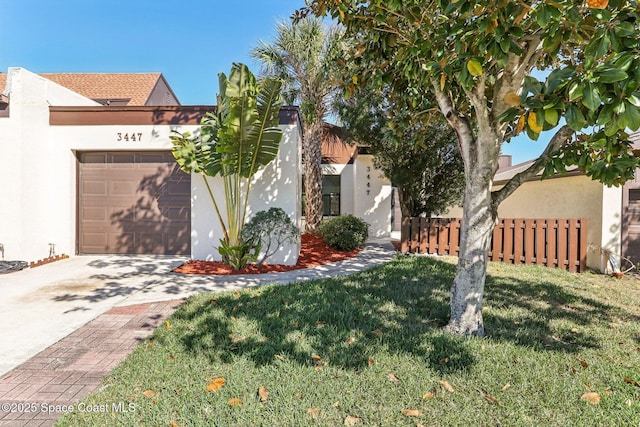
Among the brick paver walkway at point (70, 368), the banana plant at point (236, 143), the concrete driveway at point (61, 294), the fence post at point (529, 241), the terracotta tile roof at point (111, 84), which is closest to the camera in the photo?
the brick paver walkway at point (70, 368)

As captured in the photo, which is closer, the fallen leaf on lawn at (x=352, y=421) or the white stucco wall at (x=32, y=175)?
the fallen leaf on lawn at (x=352, y=421)

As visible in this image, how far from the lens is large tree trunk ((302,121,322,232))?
12.3 meters

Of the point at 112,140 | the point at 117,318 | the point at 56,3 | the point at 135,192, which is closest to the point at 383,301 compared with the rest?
the point at 117,318

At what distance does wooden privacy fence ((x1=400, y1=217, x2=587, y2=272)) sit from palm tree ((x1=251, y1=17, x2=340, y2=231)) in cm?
446

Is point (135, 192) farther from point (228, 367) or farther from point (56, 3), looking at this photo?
point (228, 367)

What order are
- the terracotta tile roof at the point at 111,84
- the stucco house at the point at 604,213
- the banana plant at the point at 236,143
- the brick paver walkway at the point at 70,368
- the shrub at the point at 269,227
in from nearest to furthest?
the brick paver walkway at the point at 70,368
the banana plant at the point at 236,143
the shrub at the point at 269,227
the stucco house at the point at 604,213
the terracotta tile roof at the point at 111,84

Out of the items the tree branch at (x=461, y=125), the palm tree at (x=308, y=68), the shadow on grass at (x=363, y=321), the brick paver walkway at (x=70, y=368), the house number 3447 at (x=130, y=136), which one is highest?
the palm tree at (x=308, y=68)

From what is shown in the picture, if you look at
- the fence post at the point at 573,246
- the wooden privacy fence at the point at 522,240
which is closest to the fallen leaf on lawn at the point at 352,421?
the wooden privacy fence at the point at 522,240

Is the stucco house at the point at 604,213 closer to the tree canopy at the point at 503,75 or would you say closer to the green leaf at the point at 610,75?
the tree canopy at the point at 503,75

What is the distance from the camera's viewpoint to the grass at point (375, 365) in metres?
2.29

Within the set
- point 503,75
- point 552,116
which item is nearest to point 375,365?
point 552,116

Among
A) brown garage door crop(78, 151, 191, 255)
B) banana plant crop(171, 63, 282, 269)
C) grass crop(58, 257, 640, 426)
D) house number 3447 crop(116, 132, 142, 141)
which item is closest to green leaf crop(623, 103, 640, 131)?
grass crop(58, 257, 640, 426)

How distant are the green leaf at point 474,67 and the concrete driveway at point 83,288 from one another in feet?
15.6

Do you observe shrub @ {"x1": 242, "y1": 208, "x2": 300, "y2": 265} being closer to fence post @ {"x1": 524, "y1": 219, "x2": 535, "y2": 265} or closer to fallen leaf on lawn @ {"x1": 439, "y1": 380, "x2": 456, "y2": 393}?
fallen leaf on lawn @ {"x1": 439, "y1": 380, "x2": 456, "y2": 393}
